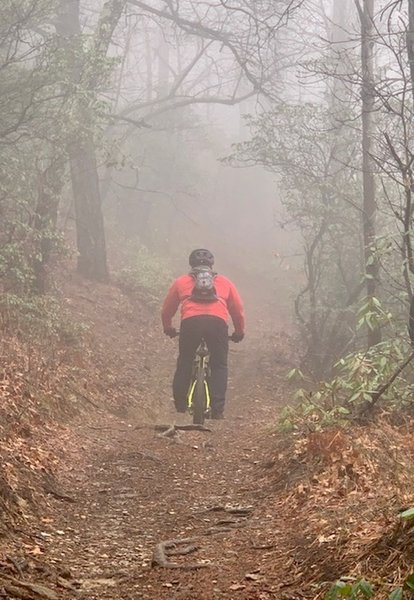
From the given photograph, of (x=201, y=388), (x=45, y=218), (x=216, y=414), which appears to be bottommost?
(x=216, y=414)

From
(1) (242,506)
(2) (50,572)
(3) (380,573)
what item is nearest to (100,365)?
(1) (242,506)

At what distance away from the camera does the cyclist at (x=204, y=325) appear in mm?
9656

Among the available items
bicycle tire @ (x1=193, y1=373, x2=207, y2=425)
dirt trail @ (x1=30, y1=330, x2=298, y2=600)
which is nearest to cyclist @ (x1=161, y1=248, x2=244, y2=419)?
bicycle tire @ (x1=193, y1=373, x2=207, y2=425)

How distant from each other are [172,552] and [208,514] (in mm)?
982

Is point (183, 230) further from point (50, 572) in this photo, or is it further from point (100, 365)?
point (50, 572)

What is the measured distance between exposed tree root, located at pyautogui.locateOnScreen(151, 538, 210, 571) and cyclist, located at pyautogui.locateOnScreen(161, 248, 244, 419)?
15.8ft

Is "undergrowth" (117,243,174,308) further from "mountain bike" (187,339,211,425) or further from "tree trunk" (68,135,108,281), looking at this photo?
"mountain bike" (187,339,211,425)

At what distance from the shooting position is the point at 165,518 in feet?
18.4

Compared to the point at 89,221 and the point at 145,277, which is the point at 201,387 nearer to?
the point at 89,221

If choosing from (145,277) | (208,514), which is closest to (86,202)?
(145,277)

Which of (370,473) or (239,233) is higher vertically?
(239,233)

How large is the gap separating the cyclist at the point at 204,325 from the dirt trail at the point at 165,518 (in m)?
0.89

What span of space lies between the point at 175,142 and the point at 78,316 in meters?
18.1

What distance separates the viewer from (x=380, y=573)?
372 centimetres
